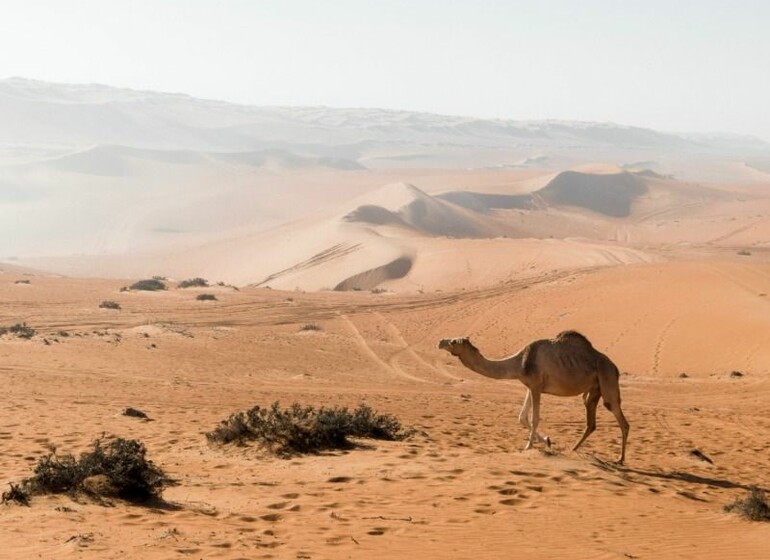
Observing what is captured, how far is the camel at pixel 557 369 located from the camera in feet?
37.4

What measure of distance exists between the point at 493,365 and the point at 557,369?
850mm

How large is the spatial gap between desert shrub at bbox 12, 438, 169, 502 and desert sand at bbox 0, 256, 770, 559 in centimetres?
27

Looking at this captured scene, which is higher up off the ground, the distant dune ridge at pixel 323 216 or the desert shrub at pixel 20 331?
the distant dune ridge at pixel 323 216

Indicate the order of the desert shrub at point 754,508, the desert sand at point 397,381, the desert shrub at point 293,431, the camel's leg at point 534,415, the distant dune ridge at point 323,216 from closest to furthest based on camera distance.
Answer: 1. the desert sand at point 397,381
2. the desert shrub at point 754,508
3. the desert shrub at point 293,431
4. the camel's leg at point 534,415
5. the distant dune ridge at point 323,216

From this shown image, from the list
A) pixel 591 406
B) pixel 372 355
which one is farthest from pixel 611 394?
pixel 372 355

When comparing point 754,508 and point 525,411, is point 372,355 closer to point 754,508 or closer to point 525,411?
point 525,411

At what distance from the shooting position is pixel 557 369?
11383 millimetres

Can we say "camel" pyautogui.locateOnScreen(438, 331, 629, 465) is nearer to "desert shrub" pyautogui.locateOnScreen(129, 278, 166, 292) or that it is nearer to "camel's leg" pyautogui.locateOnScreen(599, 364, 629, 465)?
"camel's leg" pyautogui.locateOnScreen(599, 364, 629, 465)

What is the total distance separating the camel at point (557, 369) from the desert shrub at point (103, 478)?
14.0ft

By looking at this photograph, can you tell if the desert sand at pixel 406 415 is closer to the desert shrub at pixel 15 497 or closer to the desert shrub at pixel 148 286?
the desert shrub at pixel 15 497

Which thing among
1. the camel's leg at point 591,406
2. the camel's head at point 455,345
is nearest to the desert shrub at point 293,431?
the camel's head at point 455,345

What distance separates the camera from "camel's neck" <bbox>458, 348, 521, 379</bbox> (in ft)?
38.0

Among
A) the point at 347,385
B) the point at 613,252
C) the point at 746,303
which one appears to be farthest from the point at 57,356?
the point at 613,252

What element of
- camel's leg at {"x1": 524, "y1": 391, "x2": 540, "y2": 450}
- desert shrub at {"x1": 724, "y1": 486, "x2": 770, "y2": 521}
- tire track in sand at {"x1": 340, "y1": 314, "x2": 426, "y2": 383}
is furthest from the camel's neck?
tire track in sand at {"x1": 340, "y1": 314, "x2": 426, "y2": 383}
